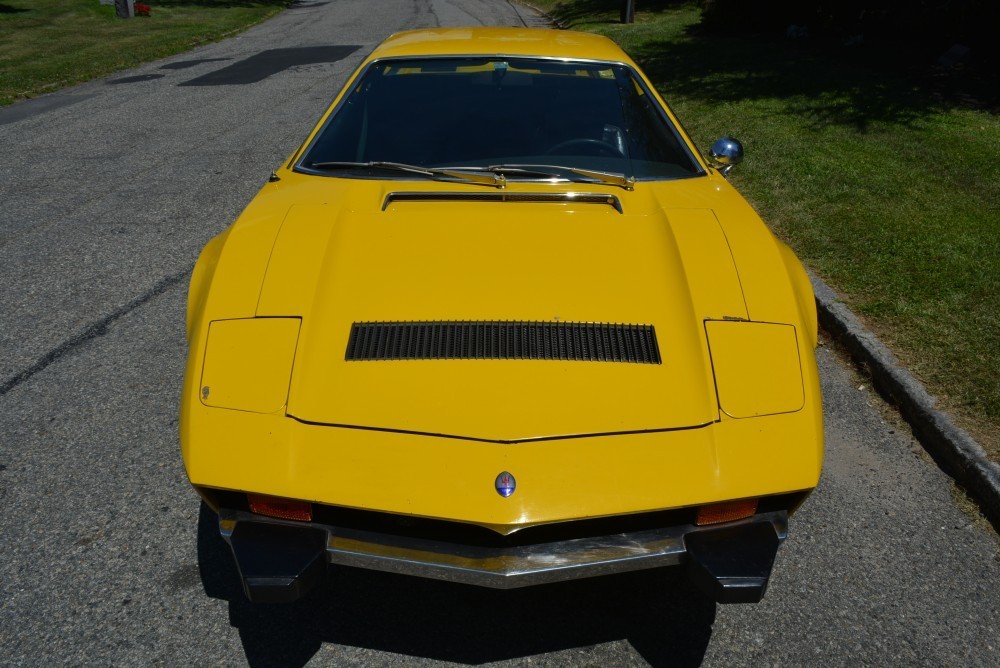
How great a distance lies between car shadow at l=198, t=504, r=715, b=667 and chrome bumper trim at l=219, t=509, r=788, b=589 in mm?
Answer: 391

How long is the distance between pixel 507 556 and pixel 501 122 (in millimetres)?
1989

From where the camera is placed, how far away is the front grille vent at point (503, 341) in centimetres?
228

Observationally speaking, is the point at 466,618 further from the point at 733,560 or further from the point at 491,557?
the point at 733,560

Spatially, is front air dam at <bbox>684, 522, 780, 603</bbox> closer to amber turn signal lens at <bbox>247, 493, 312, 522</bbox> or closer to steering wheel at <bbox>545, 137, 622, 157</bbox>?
amber turn signal lens at <bbox>247, 493, 312, 522</bbox>

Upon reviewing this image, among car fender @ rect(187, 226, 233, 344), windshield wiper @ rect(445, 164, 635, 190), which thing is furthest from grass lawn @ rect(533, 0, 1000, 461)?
car fender @ rect(187, 226, 233, 344)

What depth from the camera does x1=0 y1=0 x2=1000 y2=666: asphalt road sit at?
7.88 feet

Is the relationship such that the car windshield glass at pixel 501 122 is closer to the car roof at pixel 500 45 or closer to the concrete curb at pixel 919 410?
the car roof at pixel 500 45

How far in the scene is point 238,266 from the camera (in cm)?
263

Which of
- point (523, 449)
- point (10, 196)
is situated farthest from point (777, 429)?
point (10, 196)

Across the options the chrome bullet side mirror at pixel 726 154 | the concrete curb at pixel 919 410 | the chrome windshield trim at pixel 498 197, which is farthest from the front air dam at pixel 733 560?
the chrome bullet side mirror at pixel 726 154

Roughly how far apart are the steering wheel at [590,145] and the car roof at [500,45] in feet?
2.05

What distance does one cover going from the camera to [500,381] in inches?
86.9

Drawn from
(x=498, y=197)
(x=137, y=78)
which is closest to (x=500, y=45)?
(x=498, y=197)

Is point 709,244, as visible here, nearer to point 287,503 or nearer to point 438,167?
point 438,167
